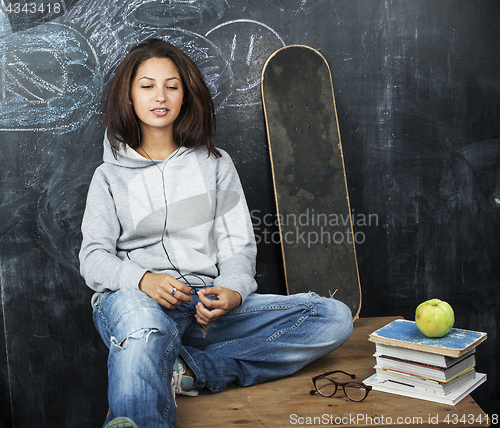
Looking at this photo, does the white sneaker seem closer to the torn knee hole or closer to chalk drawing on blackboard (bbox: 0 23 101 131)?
the torn knee hole

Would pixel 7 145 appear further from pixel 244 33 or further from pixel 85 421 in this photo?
pixel 85 421

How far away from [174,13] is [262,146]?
2.10 feet

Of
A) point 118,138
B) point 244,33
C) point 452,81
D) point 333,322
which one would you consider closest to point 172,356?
point 333,322

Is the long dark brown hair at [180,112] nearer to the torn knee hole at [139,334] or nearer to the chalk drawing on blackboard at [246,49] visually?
the chalk drawing on blackboard at [246,49]

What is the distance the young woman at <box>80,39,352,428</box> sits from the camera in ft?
4.36

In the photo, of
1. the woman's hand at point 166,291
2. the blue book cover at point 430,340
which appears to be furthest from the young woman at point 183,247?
the blue book cover at point 430,340

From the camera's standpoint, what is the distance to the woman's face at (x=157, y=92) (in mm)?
1516

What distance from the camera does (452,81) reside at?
1.98 meters

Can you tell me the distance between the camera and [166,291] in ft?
4.21

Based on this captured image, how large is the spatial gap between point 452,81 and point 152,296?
61.8 inches

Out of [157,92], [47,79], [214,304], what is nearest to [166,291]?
[214,304]

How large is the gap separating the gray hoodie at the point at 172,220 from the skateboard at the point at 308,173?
0.31 meters

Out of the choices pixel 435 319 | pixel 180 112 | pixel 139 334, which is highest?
pixel 180 112

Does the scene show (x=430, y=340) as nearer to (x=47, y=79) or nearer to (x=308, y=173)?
(x=308, y=173)
